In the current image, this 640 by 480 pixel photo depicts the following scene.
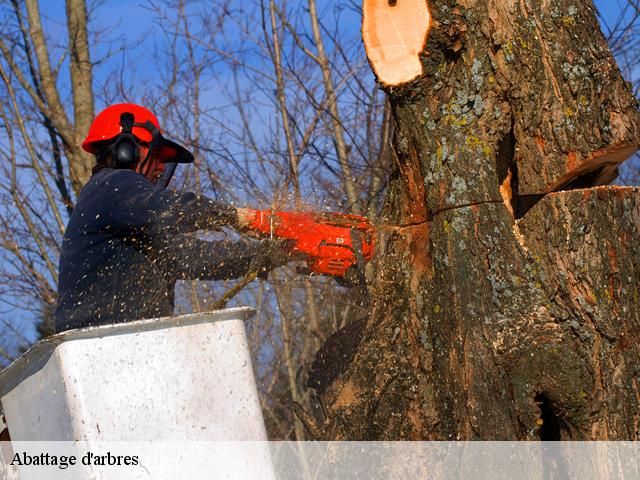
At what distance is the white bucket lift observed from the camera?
7.84 feet

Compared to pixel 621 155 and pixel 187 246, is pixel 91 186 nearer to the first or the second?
pixel 187 246

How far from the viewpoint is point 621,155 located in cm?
317

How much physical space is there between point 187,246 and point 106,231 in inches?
14.2

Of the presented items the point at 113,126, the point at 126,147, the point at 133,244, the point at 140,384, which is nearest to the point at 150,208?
the point at 133,244

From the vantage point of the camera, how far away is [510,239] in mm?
3066

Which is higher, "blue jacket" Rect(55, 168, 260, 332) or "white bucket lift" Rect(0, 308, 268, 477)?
"blue jacket" Rect(55, 168, 260, 332)

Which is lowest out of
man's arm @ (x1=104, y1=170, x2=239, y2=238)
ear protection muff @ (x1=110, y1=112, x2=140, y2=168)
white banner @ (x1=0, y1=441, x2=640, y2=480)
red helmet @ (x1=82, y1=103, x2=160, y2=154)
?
white banner @ (x1=0, y1=441, x2=640, y2=480)

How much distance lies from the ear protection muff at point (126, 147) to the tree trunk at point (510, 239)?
1.09 m

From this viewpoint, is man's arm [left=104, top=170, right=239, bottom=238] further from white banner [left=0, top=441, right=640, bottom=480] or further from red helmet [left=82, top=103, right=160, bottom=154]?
white banner [left=0, top=441, right=640, bottom=480]

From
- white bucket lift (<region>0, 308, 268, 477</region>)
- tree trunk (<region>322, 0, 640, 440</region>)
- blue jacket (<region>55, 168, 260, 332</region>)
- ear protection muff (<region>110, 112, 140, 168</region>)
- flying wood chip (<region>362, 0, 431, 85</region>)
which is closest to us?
white bucket lift (<region>0, 308, 268, 477</region>)

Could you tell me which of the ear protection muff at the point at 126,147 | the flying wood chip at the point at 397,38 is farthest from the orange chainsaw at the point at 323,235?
the flying wood chip at the point at 397,38

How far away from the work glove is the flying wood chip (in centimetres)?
83

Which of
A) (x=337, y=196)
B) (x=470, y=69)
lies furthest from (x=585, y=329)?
(x=337, y=196)

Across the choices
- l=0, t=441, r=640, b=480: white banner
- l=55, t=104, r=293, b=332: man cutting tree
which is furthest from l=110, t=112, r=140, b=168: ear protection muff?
l=0, t=441, r=640, b=480: white banner
